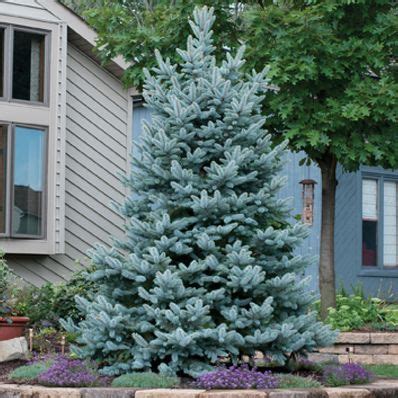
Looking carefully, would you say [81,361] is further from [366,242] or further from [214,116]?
[366,242]

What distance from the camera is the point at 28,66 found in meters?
13.6

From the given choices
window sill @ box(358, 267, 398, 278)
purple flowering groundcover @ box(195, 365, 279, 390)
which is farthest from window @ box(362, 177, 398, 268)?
purple flowering groundcover @ box(195, 365, 279, 390)

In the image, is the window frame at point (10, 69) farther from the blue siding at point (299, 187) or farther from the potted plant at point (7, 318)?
the potted plant at point (7, 318)

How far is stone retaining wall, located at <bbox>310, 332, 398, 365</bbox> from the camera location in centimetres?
1072

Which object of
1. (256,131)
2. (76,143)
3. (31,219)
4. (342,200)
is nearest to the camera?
(256,131)

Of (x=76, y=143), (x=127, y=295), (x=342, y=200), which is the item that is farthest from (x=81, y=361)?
(x=342, y=200)

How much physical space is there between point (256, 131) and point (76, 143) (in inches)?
263

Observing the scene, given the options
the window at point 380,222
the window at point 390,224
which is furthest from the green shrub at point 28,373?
the window at point 390,224

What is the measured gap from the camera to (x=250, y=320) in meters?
7.35

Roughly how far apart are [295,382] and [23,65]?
314 inches

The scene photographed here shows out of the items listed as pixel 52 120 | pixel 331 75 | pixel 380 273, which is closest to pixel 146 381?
pixel 331 75

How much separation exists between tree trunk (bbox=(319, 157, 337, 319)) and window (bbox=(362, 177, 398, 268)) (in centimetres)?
526

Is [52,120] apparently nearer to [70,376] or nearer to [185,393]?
[70,376]

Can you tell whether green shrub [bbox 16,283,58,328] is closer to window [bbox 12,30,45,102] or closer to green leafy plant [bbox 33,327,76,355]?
green leafy plant [bbox 33,327,76,355]
